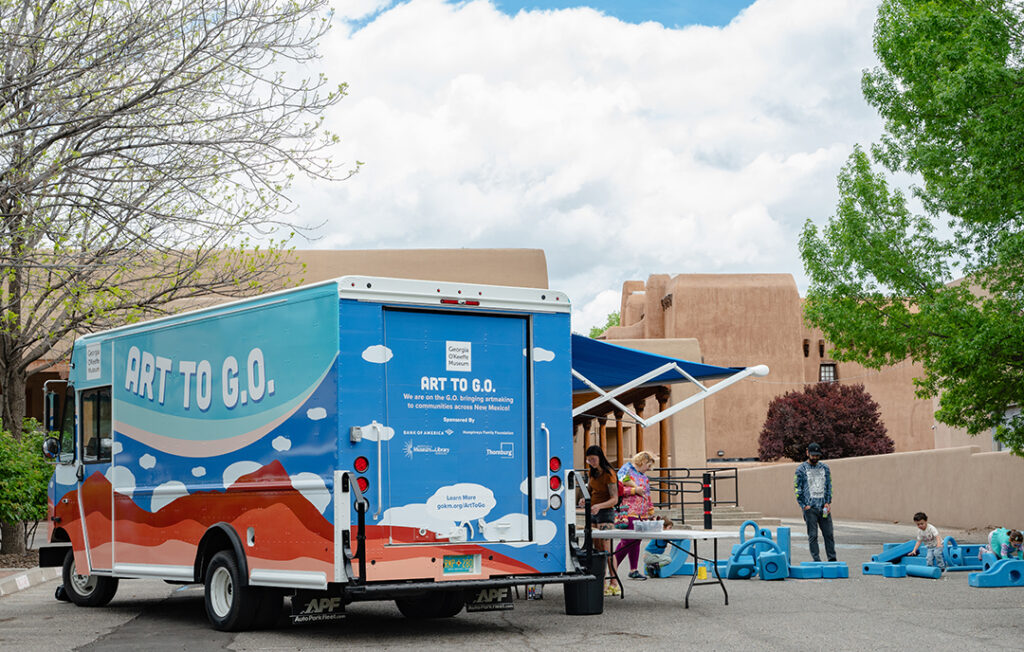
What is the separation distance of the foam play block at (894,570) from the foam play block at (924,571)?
6 cm

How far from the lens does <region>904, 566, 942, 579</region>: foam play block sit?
14.5 meters

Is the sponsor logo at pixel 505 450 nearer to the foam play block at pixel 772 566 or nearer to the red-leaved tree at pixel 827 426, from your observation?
the foam play block at pixel 772 566

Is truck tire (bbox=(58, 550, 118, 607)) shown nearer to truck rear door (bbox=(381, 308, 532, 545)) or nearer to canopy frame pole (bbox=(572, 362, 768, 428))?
truck rear door (bbox=(381, 308, 532, 545))

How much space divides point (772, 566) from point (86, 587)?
7798 mm

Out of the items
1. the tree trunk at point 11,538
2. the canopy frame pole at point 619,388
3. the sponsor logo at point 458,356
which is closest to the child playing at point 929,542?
the canopy frame pole at point 619,388

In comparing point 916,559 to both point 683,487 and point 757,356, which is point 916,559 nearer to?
point 683,487

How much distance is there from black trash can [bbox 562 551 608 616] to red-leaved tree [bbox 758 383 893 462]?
46.9 meters

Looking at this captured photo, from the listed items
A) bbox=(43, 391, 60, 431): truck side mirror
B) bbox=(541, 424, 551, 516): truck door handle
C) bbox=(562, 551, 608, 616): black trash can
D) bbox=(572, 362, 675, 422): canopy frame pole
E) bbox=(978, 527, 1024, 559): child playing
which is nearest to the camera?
bbox=(541, 424, 551, 516): truck door handle

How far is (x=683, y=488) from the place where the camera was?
96.4ft

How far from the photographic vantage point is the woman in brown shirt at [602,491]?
503 inches

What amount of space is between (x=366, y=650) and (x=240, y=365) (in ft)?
8.70

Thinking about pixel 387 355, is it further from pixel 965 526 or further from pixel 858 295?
pixel 965 526

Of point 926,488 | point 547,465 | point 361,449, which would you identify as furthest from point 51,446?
point 926,488

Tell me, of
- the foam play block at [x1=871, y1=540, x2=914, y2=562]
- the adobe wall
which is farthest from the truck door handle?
the adobe wall
